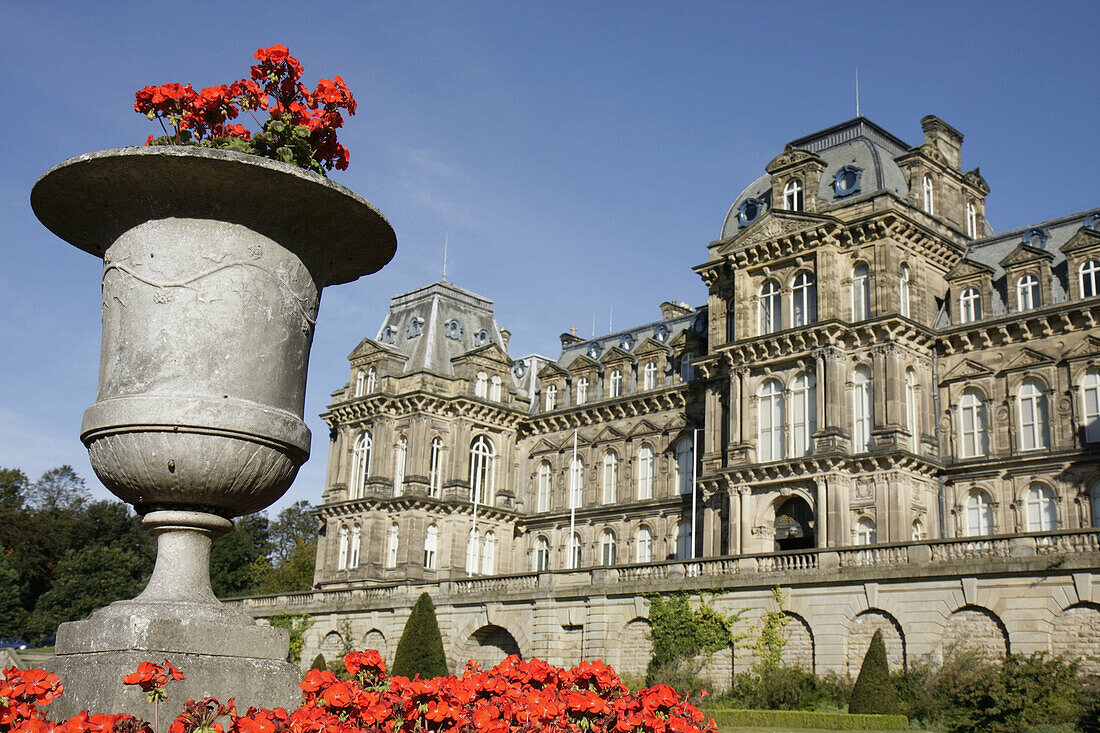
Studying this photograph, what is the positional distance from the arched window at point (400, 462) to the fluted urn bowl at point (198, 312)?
144 ft

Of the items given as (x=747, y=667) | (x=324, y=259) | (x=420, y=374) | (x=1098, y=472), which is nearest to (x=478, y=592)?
(x=747, y=667)

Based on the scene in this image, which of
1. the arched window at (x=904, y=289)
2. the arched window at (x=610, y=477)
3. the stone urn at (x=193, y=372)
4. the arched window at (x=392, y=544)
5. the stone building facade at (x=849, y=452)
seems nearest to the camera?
the stone urn at (x=193, y=372)

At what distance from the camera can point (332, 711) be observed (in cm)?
634

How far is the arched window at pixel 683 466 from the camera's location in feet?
156

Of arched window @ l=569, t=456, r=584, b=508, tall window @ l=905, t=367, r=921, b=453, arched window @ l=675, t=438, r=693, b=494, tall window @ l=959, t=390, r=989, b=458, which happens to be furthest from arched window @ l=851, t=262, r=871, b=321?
arched window @ l=569, t=456, r=584, b=508

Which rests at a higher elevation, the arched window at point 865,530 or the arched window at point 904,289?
the arched window at point 904,289

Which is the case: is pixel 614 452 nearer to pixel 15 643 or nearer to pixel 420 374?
pixel 420 374

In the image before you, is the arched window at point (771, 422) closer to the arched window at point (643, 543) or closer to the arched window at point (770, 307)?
the arched window at point (770, 307)

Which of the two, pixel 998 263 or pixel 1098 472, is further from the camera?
pixel 998 263

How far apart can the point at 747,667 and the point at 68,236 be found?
25611 mm

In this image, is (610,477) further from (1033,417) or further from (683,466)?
(1033,417)

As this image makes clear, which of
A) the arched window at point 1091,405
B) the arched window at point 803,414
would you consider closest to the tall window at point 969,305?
the arched window at point 1091,405

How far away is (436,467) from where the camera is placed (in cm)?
5225

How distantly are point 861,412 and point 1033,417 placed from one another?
5649 millimetres
